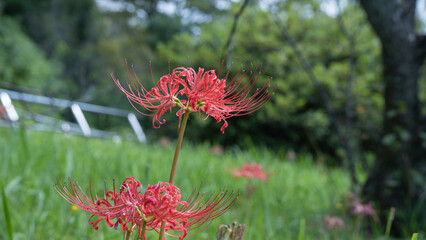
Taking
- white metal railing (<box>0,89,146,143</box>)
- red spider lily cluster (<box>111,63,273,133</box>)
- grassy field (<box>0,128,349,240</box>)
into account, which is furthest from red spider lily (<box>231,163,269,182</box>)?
red spider lily cluster (<box>111,63,273,133</box>)

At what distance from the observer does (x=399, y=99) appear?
3055 mm

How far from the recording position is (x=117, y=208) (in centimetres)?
70

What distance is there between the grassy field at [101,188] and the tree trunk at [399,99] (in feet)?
1.57

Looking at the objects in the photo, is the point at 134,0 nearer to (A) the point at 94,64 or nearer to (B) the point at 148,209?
(A) the point at 94,64

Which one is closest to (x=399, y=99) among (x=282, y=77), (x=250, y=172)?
(x=250, y=172)

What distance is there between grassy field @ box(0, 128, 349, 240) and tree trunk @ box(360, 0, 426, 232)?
0.48 m

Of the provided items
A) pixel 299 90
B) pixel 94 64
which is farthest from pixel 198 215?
pixel 94 64

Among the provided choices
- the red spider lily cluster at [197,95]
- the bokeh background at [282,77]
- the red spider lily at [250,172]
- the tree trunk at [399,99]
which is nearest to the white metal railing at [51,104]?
the bokeh background at [282,77]

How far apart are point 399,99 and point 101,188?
2.30 metres

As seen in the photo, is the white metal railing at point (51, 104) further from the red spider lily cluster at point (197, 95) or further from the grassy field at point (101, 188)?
the red spider lily cluster at point (197, 95)

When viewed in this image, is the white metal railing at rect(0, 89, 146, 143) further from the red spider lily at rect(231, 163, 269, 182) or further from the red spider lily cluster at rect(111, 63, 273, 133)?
the red spider lily cluster at rect(111, 63, 273, 133)

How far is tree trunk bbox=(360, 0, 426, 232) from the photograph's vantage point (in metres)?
2.99

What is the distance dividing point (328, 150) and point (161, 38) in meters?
9.50

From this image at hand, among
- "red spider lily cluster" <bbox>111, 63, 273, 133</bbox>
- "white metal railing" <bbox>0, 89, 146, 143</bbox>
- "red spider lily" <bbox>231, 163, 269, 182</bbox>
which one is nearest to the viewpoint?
"red spider lily cluster" <bbox>111, 63, 273, 133</bbox>
